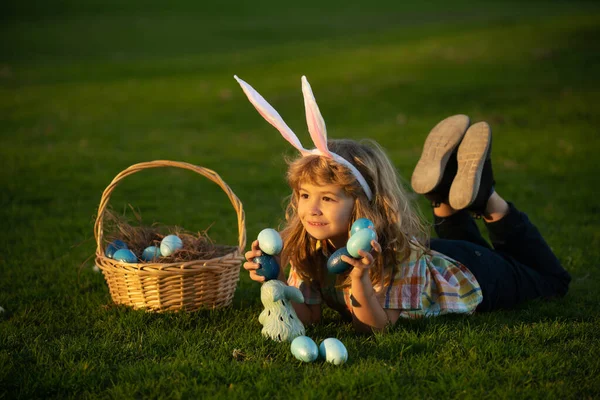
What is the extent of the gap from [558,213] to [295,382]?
420 cm

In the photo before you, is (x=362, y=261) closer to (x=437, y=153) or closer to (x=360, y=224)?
(x=360, y=224)

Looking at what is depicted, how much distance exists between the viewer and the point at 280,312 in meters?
3.50

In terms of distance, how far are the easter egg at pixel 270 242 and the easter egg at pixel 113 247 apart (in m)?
1.20

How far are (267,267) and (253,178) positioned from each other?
14.4ft

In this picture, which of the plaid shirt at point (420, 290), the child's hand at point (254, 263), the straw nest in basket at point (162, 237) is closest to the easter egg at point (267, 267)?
the child's hand at point (254, 263)

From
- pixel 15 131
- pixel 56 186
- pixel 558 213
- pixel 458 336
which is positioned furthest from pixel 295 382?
pixel 15 131

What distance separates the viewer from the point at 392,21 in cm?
2941

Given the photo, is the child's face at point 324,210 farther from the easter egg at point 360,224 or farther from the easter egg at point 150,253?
the easter egg at point 150,253

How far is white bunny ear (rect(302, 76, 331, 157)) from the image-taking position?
10.8 feet

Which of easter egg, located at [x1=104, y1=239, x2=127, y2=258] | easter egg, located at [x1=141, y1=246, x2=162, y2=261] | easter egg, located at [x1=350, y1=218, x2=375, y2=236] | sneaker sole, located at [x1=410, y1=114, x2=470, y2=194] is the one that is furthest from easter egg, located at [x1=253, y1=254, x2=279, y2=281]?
sneaker sole, located at [x1=410, y1=114, x2=470, y2=194]

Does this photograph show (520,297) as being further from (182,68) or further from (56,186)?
(182,68)

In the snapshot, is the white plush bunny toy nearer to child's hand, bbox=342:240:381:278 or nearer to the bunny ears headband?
child's hand, bbox=342:240:381:278

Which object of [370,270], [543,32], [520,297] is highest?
[543,32]

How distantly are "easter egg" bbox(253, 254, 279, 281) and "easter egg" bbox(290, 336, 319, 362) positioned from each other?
1.43ft
